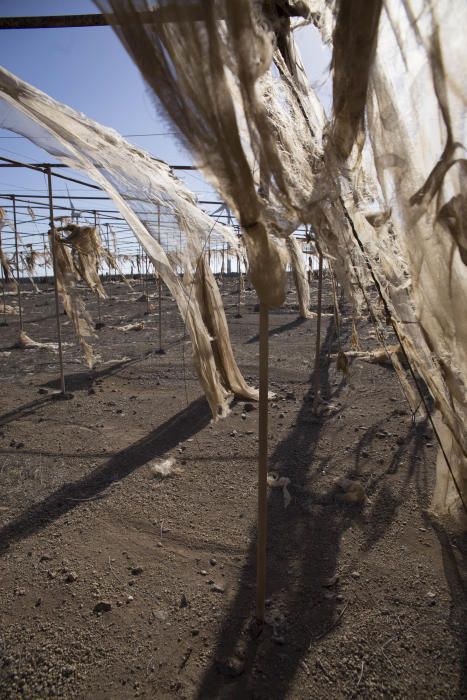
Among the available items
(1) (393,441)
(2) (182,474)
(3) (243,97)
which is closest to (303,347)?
(1) (393,441)

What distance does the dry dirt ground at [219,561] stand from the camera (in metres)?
1.61

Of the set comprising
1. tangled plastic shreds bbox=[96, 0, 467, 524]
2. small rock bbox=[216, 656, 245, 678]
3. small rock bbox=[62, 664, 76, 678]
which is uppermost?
tangled plastic shreds bbox=[96, 0, 467, 524]

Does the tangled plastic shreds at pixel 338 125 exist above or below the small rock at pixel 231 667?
above

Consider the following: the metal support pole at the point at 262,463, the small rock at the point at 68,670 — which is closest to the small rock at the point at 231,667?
the metal support pole at the point at 262,463

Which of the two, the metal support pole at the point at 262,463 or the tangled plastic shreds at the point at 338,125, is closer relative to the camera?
the tangled plastic shreds at the point at 338,125

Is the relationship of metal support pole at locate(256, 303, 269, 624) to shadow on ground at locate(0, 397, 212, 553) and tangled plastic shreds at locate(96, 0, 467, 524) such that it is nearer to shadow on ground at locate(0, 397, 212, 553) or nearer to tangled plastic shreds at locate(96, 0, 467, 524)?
tangled plastic shreds at locate(96, 0, 467, 524)

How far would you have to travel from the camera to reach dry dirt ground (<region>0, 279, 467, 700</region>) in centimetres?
161

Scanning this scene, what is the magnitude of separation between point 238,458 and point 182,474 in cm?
52

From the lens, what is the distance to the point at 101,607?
6.36 ft

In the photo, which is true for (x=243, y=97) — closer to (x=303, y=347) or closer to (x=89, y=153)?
(x=89, y=153)

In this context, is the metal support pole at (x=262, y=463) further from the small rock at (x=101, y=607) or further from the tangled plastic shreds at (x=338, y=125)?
the small rock at (x=101, y=607)

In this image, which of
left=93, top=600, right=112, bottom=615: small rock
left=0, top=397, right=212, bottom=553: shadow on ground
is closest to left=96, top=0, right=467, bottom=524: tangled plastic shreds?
left=93, top=600, right=112, bottom=615: small rock

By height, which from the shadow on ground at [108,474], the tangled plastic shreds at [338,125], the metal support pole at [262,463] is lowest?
the shadow on ground at [108,474]

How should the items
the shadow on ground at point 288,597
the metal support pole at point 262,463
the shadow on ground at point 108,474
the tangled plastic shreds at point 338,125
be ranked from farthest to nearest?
the shadow on ground at point 108,474 < the metal support pole at point 262,463 < the shadow on ground at point 288,597 < the tangled plastic shreds at point 338,125
